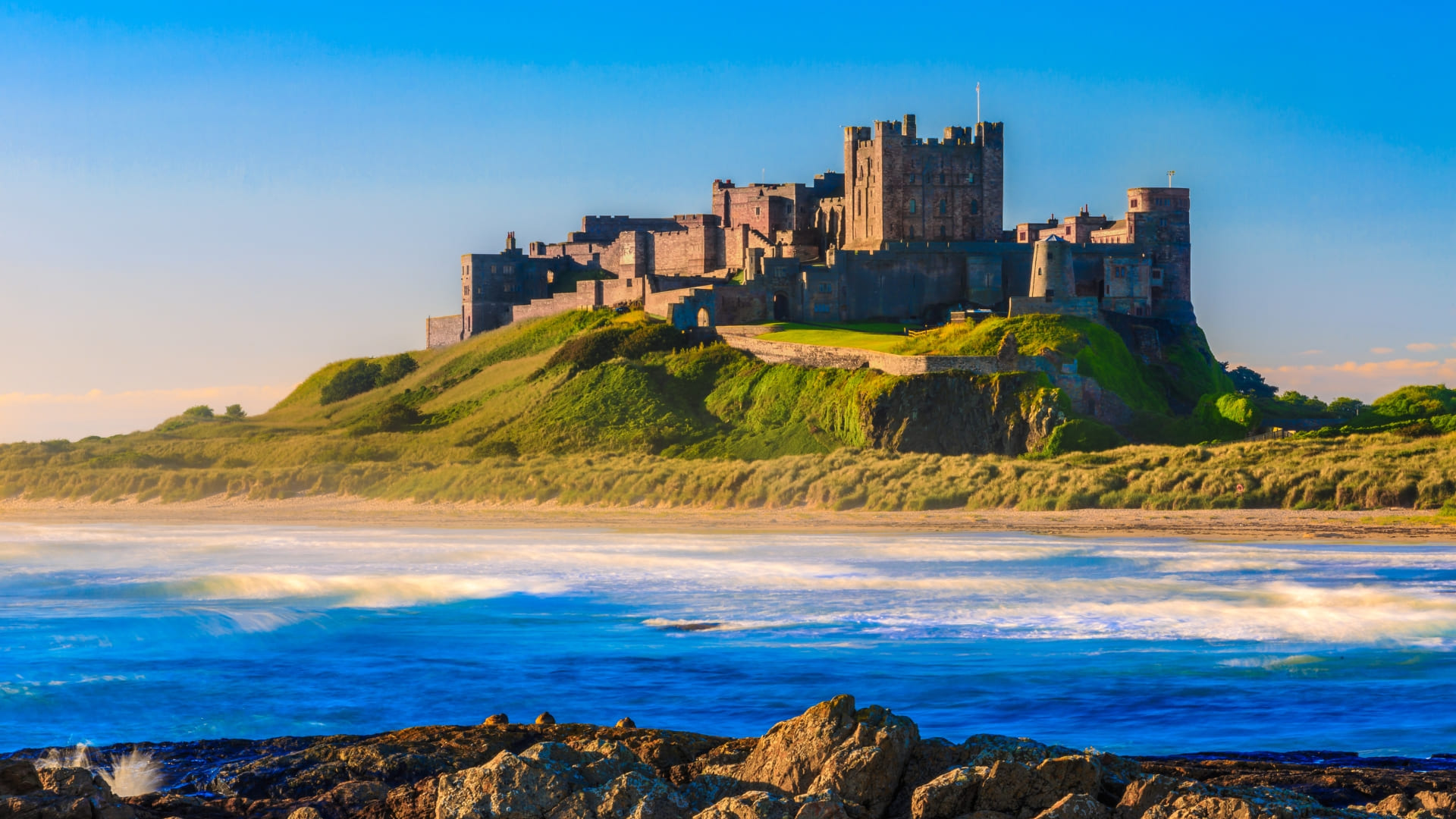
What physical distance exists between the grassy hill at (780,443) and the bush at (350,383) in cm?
604

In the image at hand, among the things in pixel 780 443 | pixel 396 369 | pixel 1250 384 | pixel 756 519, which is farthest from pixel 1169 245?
pixel 396 369

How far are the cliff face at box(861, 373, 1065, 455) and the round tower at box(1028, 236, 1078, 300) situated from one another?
9264 mm

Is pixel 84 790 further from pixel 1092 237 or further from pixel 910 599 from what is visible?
pixel 1092 237

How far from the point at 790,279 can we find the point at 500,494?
57.9ft

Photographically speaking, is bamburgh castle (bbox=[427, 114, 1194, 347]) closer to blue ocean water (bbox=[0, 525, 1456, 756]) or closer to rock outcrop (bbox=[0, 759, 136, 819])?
blue ocean water (bbox=[0, 525, 1456, 756])

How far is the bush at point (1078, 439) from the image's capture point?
135 feet

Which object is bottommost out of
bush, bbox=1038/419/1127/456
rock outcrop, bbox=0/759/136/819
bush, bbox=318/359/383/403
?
rock outcrop, bbox=0/759/136/819

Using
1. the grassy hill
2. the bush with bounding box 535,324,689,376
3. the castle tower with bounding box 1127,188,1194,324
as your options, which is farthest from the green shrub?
the bush with bounding box 535,324,689,376

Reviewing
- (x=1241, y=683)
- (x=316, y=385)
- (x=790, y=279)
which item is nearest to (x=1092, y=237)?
(x=790, y=279)

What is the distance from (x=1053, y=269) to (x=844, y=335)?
7.65m

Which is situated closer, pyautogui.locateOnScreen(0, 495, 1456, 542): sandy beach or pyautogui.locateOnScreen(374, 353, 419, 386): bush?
pyautogui.locateOnScreen(0, 495, 1456, 542): sandy beach

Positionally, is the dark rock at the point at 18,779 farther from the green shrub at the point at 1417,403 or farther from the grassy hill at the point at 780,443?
the green shrub at the point at 1417,403

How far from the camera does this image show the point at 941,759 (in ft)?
31.8

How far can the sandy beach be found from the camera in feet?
95.6
